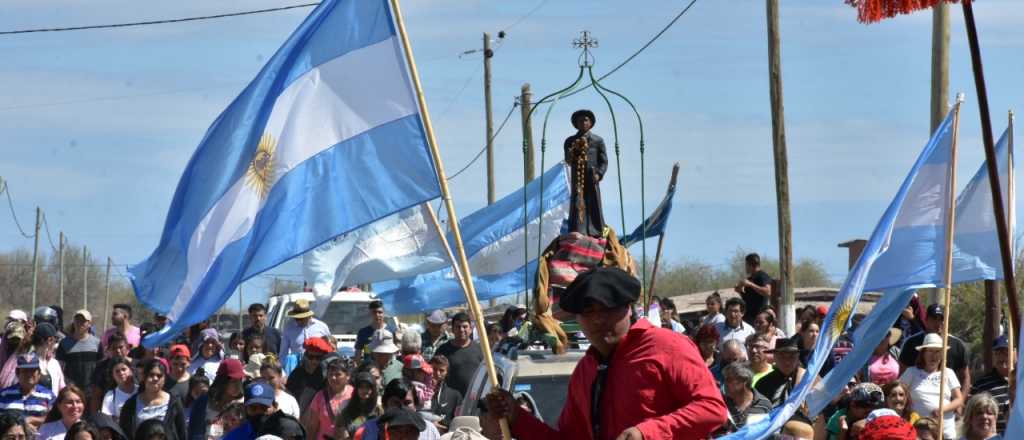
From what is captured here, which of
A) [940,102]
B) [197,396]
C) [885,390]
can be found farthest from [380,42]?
[940,102]

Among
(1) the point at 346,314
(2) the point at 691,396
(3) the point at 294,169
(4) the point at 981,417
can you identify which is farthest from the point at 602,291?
(1) the point at 346,314

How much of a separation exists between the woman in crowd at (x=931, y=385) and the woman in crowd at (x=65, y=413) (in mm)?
5978

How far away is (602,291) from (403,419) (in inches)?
212

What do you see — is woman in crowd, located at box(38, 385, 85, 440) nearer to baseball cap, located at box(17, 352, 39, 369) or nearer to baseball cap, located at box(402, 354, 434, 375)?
baseball cap, located at box(17, 352, 39, 369)

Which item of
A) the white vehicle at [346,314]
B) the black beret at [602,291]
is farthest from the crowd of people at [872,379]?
the white vehicle at [346,314]

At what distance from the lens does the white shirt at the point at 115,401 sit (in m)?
14.8

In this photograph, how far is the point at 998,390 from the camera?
1262cm

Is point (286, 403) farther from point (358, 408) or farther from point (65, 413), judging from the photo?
point (65, 413)

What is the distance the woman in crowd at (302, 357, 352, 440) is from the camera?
13.9 metres

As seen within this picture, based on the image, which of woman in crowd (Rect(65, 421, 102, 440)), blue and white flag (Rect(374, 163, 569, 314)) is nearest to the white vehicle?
blue and white flag (Rect(374, 163, 569, 314))

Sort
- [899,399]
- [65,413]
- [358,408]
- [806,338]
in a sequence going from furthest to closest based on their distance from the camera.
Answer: [806,338]
[358,408]
[65,413]
[899,399]

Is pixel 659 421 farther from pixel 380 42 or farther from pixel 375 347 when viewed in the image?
pixel 375 347

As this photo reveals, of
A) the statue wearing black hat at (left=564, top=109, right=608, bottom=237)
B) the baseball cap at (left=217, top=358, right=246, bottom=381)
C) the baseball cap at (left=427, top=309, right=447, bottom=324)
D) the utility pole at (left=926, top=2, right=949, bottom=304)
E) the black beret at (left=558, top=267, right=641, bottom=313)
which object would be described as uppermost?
the utility pole at (left=926, top=2, right=949, bottom=304)

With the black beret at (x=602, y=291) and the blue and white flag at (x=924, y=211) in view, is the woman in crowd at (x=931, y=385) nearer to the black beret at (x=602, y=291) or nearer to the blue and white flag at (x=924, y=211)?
the blue and white flag at (x=924, y=211)
